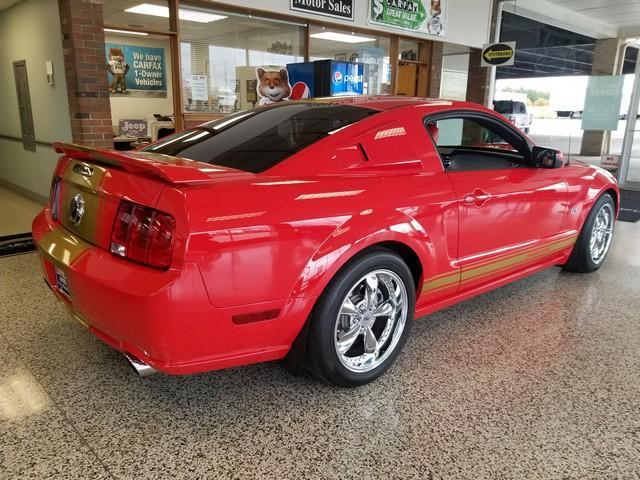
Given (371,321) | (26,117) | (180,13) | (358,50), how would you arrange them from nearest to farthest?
(371,321)
(180,13)
(26,117)
(358,50)

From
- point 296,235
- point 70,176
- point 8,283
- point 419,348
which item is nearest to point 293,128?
point 296,235

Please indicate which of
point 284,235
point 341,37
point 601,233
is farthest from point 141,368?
point 341,37

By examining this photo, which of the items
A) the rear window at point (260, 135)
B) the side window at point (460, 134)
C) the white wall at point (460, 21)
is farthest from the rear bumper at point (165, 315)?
the side window at point (460, 134)

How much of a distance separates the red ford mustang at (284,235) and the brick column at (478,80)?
343 inches

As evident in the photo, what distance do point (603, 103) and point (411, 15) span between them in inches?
154

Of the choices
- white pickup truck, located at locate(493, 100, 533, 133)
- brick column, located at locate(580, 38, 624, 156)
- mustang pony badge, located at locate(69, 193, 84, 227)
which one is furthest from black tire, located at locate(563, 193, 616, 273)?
brick column, located at locate(580, 38, 624, 156)

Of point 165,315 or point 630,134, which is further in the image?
point 630,134

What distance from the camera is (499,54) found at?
960 centimetres

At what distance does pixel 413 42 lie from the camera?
950cm

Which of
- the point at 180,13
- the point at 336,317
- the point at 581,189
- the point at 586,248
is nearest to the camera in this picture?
the point at 336,317

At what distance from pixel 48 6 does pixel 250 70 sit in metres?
2.48

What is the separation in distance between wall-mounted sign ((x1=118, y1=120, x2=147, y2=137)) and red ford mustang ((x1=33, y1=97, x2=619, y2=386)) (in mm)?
8823

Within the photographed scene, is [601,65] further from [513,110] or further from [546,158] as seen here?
[546,158]

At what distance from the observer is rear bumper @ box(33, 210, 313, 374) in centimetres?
177
